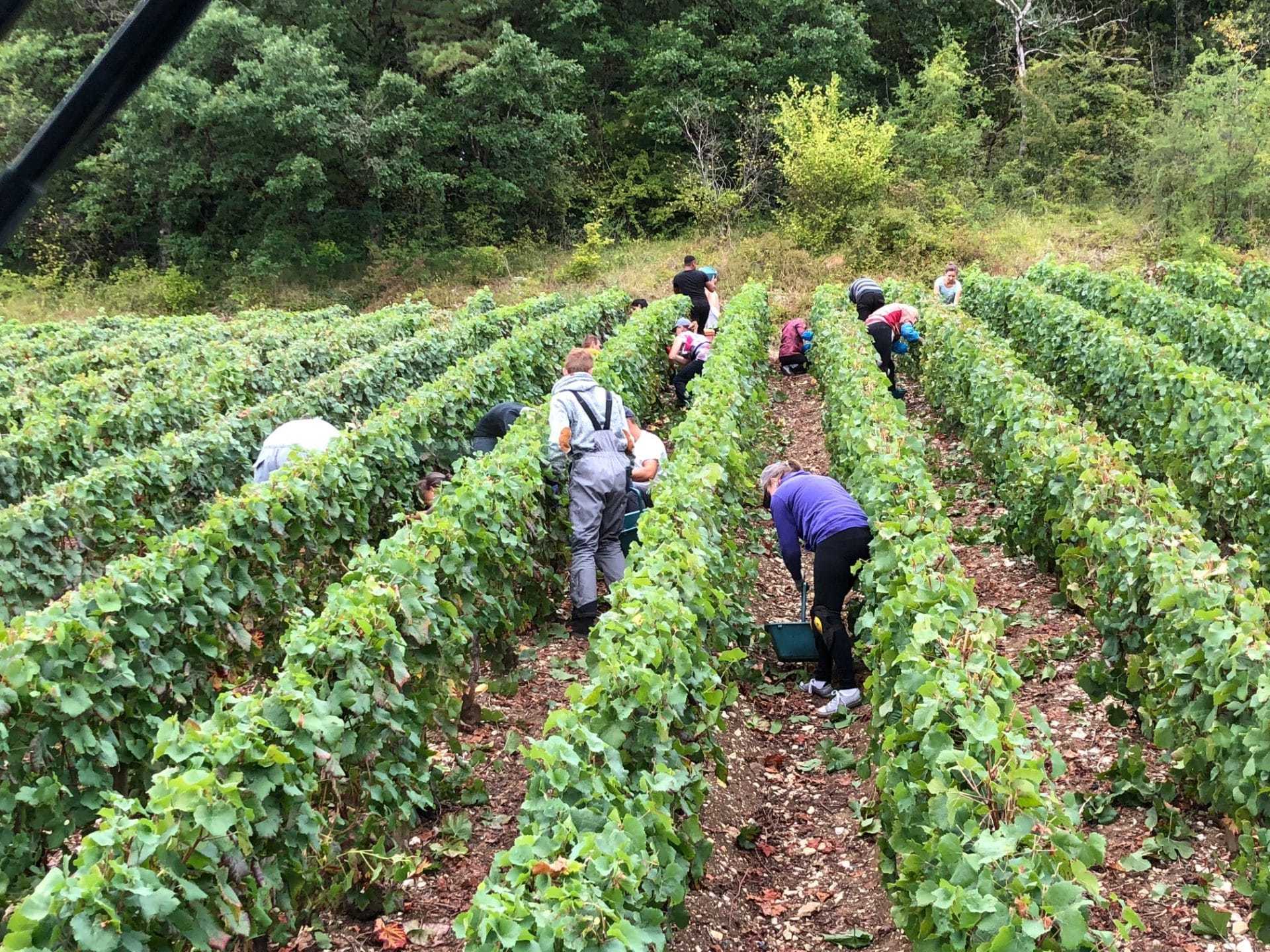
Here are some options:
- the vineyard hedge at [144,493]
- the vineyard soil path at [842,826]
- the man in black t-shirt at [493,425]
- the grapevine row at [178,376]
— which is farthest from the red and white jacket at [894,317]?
the grapevine row at [178,376]

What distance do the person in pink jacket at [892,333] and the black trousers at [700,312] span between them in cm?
304

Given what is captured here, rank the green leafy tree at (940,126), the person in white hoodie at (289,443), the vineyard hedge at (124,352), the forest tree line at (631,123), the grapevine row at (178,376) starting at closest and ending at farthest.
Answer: the person in white hoodie at (289,443) < the grapevine row at (178,376) < the vineyard hedge at (124,352) < the forest tree line at (631,123) < the green leafy tree at (940,126)

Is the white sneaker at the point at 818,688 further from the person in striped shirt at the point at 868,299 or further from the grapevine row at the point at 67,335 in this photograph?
the grapevine row at the point at 67,335

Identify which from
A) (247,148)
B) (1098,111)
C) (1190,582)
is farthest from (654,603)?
(1098,111)

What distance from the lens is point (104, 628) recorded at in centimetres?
502

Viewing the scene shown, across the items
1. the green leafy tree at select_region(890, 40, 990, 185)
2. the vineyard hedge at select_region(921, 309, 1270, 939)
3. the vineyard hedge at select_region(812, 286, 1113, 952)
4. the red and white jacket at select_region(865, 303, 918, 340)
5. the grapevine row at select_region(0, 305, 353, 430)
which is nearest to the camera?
the vineyard hedge at select_region(812, 286, 1113, 952)

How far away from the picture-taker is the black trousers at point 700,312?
51.1 ft

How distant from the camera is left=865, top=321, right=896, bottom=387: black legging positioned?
12.5 m

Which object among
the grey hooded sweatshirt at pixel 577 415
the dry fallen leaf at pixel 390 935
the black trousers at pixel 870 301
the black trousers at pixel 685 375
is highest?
the grey hooded sweatshirt at pixel 577 415

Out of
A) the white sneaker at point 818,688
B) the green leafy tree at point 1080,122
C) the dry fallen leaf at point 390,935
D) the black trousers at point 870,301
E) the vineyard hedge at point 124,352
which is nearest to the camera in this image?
the dry fallen leaf at point 390,935

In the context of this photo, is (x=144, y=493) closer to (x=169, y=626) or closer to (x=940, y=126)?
(x=169, y=626)

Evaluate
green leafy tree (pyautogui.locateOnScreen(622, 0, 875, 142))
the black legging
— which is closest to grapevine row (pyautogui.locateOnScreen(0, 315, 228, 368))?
the black legging

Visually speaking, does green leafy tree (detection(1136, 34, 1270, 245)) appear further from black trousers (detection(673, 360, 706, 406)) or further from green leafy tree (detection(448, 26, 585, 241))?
black trousers (detection(673, 360, 706, 406))

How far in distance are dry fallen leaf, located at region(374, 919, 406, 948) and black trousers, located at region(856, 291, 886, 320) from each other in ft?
37.3
